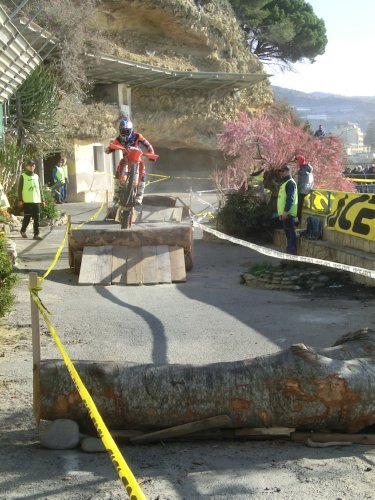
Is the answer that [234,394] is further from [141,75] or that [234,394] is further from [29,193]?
[141,75]

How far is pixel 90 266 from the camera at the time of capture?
1095 cm

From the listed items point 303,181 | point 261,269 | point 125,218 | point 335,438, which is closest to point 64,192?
point 303,181

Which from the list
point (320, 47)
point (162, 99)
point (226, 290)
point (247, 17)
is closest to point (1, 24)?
point (226, 290)

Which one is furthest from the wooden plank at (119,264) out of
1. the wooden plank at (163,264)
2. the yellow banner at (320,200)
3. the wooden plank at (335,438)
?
the wooden plank at (335,438)

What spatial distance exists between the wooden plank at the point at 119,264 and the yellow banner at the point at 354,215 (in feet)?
12.2

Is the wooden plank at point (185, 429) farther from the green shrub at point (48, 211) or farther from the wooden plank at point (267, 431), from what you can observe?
the green shrub at point (48, 211)

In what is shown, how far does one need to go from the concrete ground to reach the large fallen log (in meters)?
0.19

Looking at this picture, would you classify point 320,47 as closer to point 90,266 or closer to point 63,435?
point 90,266

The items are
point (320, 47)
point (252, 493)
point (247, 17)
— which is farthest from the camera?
point (320, 47)

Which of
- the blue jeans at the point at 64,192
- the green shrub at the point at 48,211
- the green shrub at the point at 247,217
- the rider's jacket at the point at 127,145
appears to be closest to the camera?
the rider's jacket at the point at 127,145

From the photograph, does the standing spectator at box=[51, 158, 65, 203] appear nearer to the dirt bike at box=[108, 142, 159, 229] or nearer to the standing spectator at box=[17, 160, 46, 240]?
the standing spectator at box=[17, 160, 46, 240]

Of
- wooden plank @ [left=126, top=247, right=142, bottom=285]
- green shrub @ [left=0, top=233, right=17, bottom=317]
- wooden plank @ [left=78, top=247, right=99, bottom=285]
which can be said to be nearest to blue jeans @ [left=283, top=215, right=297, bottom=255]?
wooden plank @ [left=126, top=247, right=142, bottom=285]

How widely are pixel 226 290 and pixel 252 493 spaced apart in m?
6.91

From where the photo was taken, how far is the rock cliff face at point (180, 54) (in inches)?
1395
